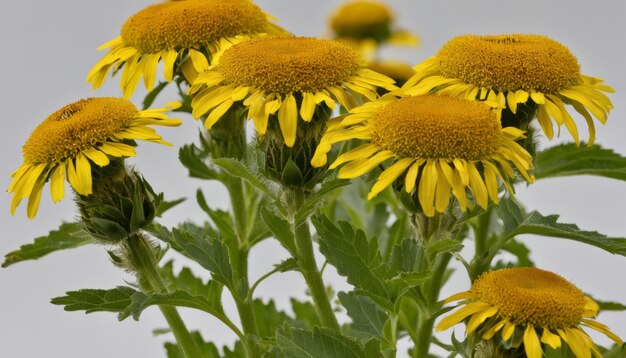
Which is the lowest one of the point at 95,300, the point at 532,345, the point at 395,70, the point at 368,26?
the point at 532,345

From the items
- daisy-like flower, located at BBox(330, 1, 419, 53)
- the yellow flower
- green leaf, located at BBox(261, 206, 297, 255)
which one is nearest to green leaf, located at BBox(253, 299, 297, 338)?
green leaf, located at BBox(261, 206, 297, 255)

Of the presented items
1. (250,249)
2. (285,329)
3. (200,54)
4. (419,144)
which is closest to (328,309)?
(285,329)

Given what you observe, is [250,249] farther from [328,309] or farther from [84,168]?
[84,168]

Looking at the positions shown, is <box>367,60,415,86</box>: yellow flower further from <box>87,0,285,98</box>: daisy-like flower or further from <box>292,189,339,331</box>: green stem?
<box>292,189,339,331</box>: green stem

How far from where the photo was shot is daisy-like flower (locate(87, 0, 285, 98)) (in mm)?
1687

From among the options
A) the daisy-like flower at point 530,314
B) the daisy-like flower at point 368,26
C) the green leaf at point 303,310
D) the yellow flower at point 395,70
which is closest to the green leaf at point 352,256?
the daisy-like flower at point 530,314

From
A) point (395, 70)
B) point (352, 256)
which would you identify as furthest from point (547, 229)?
point (395, 70)

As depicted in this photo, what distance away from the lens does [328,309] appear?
1.64 meters

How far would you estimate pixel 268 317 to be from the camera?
81.6 inches

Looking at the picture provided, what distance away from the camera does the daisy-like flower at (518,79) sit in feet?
5.06

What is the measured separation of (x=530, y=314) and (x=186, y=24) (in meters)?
0.78

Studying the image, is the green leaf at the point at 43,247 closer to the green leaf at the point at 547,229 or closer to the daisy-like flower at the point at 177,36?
the daisy-like flower at the point at 177,36

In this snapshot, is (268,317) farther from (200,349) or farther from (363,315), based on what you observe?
(363,315)

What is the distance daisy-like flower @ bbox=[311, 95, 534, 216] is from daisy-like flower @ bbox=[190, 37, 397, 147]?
0.06 metres
